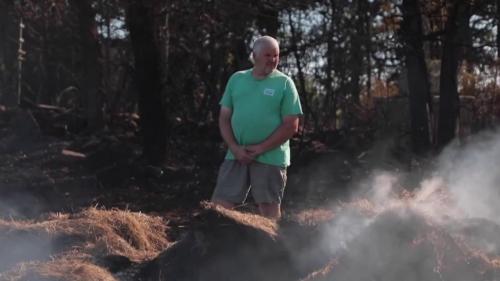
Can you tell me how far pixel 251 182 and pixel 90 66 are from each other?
769 cm

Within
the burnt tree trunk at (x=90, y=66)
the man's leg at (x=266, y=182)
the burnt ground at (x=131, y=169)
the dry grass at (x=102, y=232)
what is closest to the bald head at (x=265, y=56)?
the man's leg at (x=266, y=182)

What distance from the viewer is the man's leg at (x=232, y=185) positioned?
206 inches

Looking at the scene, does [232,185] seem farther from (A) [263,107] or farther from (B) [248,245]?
(B) [248,245]

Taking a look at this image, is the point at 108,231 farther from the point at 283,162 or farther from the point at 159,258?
the point at 283,162

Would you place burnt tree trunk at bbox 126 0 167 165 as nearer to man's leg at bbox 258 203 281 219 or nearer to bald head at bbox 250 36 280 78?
bald head at bbox 250 36 280 78

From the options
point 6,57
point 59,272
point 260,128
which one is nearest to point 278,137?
point 260,128

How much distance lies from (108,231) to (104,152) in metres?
6.33

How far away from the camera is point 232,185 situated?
5258 mm

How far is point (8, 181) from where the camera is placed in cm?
966

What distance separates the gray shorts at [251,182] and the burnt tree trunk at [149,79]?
4930 mm

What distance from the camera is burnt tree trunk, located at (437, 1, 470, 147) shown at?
34.8 ft

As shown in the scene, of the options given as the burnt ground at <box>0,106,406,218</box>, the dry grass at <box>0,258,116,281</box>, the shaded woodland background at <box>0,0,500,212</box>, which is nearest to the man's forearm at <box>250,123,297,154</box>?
the dry grass at <box>0,258,116,281</box>

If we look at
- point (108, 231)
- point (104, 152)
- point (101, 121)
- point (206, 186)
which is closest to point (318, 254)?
point (108, 231)

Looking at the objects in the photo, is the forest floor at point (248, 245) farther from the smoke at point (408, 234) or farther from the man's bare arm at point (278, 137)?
the man's bare arm at point (278, 137)
